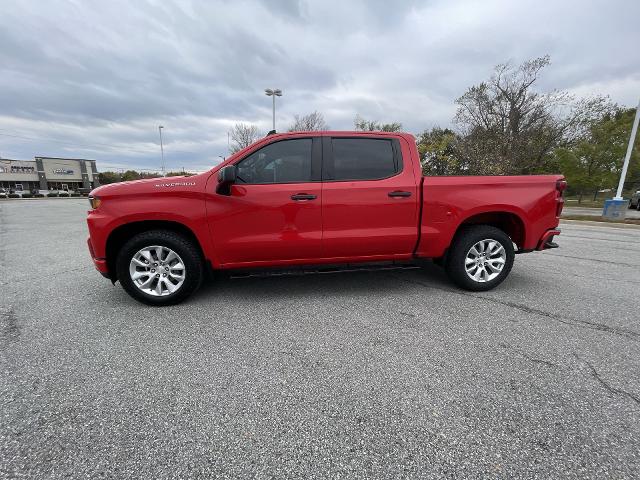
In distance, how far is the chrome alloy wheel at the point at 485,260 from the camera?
3.77 m

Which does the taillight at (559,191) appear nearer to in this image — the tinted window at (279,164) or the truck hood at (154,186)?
the tinted window at (279,164)

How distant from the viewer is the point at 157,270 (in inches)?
133

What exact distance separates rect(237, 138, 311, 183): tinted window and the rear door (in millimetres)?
236

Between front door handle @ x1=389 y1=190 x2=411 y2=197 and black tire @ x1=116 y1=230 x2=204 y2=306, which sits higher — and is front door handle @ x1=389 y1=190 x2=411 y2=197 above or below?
above

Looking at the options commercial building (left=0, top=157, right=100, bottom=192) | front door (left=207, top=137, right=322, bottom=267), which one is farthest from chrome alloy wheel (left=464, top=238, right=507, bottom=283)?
commercial building (left=0, top=157, right=100, bottom=192)

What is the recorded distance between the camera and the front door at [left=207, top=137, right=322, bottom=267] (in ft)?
10.9

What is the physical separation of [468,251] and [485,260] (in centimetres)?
28

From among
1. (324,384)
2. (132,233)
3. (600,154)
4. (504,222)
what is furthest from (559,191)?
(600,154)

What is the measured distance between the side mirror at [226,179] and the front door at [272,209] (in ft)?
0.19

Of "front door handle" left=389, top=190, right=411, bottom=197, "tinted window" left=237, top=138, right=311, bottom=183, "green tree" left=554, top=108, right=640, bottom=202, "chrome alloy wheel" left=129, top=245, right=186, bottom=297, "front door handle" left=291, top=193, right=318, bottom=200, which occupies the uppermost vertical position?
"green tree" left=554, top=108, right=640, bottom=202

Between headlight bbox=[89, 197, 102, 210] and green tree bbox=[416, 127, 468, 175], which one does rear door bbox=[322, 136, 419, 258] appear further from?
green tree bbox=[416, 127, 468, 175]

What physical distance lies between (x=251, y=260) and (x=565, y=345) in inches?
120

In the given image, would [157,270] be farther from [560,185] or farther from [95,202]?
[560,185]

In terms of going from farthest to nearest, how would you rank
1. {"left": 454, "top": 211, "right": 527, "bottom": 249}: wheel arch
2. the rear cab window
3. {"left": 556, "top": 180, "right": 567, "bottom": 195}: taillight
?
1. {"left": 454, "top": 211, "right": 527, "bottom": 249}: wheel arch
2. {"left": 556, "top": 180, "right": 567, "bottom": 195}: taillight
3. the rear cab window
